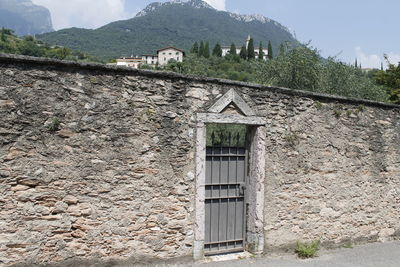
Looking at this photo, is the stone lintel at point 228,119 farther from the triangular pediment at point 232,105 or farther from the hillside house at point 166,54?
the hillside house at point 166,54

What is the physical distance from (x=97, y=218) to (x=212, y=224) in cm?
187

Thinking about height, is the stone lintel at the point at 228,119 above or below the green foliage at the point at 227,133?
above

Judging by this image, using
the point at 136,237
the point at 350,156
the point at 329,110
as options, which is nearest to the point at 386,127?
the point at 350,156

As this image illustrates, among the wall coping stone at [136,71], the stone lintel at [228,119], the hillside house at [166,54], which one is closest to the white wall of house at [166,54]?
the hillside house at [166,54]

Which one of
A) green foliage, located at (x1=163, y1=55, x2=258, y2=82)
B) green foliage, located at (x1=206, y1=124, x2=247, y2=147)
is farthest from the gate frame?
green foliage, located at (x1=163, y1=55, x2=258, y2=82)

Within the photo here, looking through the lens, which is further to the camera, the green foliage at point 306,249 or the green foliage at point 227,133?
the green foliage at point 227,133

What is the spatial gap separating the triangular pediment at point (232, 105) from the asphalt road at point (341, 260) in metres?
2.31

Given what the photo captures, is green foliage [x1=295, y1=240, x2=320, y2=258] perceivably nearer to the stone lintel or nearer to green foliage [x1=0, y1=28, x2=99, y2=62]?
the stone lintel

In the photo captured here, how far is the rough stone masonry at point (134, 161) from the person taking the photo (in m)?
4.03

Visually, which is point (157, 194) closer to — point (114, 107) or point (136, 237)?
point (136, 237)

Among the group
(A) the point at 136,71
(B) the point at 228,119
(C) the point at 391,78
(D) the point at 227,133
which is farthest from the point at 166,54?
(A) the point at 136,71

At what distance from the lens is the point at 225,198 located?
5500 mm

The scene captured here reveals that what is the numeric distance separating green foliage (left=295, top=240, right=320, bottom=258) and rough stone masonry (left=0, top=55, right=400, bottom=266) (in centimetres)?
16

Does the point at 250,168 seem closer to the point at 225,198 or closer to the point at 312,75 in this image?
the point at 225,198
